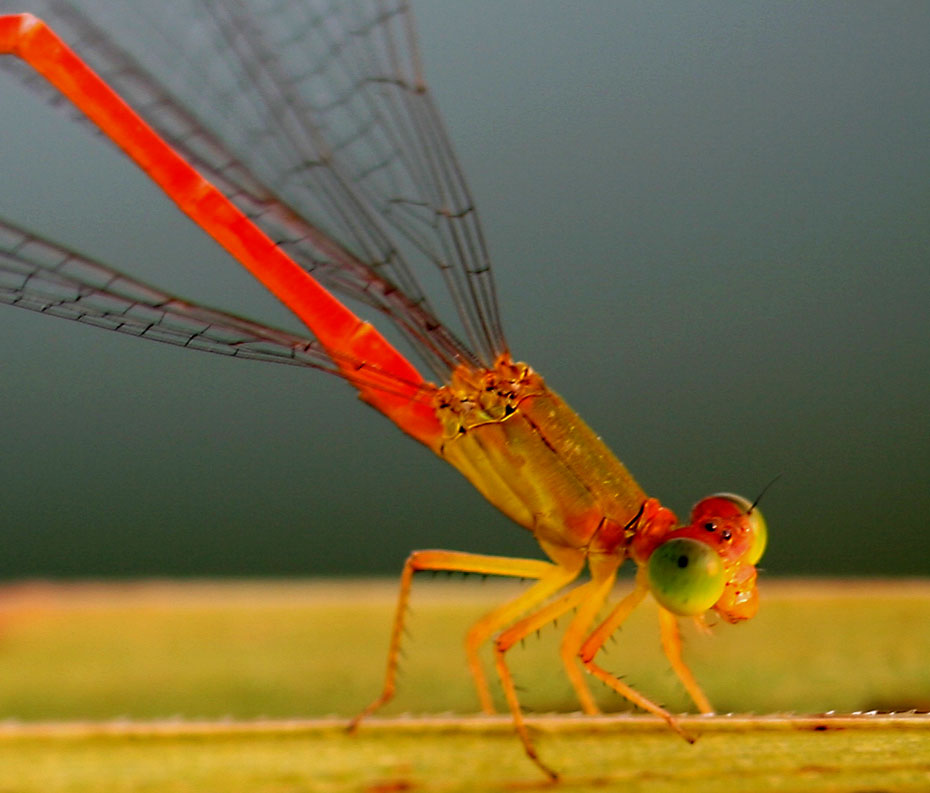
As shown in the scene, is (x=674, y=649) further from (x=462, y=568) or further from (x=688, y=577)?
(x=462, y=568)

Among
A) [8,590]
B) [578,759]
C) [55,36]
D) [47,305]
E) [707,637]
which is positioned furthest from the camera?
[55,36]

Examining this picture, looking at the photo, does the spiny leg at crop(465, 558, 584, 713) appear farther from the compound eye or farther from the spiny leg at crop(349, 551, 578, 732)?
the compound eye

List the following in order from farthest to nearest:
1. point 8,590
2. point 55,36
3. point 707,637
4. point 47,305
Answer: point 55,36
point 8,590
point 707,637
point 47,305

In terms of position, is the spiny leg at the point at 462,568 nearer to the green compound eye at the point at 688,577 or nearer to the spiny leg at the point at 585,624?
the spiny leg at the point at 585,624

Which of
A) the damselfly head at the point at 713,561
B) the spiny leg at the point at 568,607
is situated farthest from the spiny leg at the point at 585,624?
the damselfly head at the point at 713,561

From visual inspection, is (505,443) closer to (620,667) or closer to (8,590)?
(620,667)

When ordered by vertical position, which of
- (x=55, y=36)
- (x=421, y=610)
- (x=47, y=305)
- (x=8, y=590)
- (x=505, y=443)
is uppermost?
(x=55, y=36)

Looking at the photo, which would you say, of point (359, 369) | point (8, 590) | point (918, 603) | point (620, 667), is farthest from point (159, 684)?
point (918, 603)
